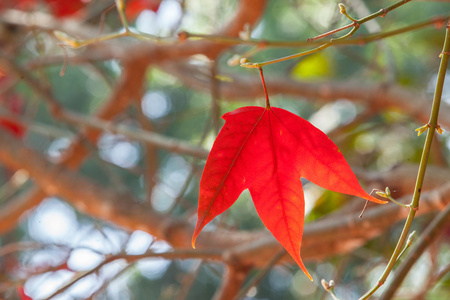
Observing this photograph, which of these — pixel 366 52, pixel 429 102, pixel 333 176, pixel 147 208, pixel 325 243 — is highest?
pixel 333 176

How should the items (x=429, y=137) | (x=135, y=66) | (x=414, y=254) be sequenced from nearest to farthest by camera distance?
1. (x=429, y=137)
2. (x=414, y=254)
3. (x=135, y=66)

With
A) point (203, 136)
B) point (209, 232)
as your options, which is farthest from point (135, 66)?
point (209, 232)

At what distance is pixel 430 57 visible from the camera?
76.8 inches

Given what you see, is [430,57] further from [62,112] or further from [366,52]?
[62,112]

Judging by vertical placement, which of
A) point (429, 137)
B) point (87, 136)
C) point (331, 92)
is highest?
point (429, 137)

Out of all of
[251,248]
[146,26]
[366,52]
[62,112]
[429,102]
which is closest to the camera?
[251,248]

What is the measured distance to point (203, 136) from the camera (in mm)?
1032

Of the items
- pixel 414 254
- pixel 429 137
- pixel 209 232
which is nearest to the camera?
pixel 429 137

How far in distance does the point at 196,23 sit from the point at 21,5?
63cm

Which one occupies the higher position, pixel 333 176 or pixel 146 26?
pixel 333 176

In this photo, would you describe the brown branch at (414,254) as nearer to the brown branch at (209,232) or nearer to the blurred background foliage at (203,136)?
the brown branch at (209,232)

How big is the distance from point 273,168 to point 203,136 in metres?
0.60

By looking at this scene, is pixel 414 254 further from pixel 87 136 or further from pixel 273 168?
pixel 87 136

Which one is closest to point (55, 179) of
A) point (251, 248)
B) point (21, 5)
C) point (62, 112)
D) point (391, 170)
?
point (62, 112)
